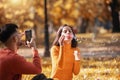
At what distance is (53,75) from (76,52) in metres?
0.72

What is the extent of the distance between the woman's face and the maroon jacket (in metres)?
2.57

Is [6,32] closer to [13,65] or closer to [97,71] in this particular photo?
[13,65]

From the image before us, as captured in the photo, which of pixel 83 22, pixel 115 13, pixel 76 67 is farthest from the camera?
pixel 83 22

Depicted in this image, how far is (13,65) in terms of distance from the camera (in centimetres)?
617

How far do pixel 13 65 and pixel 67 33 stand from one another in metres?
2.83

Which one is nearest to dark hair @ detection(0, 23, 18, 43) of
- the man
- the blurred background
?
the man

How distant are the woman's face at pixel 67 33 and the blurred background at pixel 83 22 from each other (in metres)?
2.44

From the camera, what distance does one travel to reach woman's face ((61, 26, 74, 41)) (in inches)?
348

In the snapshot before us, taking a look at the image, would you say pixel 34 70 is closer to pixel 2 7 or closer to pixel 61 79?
pixel 61 79

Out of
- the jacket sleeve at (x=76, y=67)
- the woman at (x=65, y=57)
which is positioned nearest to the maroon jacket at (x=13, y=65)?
the jacket sleeve at (x=76, y=67)

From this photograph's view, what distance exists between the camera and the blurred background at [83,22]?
14890mm

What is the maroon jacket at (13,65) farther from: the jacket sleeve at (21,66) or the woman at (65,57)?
the woman at (65,57)

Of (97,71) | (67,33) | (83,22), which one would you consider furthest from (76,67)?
(83,22)

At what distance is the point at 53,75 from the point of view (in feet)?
29.6
